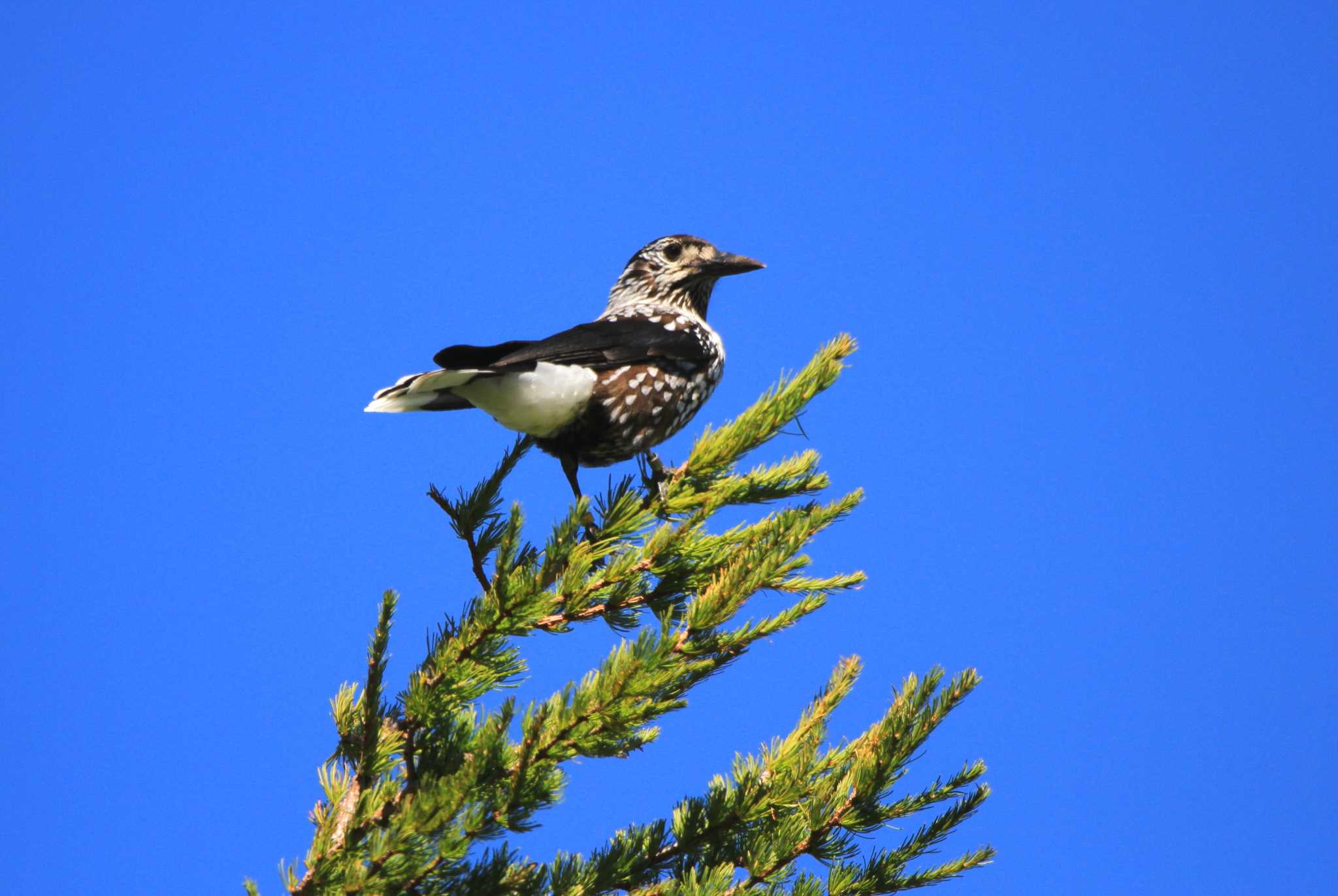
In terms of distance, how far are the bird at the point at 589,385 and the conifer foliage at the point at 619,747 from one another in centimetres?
104

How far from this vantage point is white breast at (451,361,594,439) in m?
4.18

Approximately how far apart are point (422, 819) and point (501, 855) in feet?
1.11

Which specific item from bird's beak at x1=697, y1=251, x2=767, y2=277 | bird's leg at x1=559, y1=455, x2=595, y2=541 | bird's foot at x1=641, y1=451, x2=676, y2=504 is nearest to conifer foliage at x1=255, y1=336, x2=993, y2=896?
bird's foot at x1=641, y1=451, x2=676, y2=504

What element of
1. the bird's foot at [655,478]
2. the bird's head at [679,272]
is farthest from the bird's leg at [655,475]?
the bird's head at [679,272]

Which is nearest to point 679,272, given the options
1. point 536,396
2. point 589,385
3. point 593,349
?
point 593,349

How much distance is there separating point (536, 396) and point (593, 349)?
36 centimetres

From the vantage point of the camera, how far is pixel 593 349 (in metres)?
4.50

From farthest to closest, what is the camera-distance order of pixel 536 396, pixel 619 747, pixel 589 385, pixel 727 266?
pixel 727 266, pixel 589 385, pixel 536 396, pixel 619 747

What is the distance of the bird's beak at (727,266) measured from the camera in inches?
221

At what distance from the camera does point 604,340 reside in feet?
15.0

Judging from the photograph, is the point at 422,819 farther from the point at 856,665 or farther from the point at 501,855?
the point at 856,665

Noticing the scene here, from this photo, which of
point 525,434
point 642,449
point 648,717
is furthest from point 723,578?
point 642,449

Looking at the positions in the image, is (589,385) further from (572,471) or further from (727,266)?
(727,266)

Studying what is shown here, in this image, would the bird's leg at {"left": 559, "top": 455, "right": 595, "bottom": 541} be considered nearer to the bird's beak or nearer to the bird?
the bird
